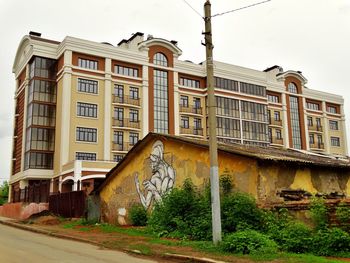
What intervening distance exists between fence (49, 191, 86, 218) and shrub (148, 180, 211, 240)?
30.5ft

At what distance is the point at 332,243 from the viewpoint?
35.7ft

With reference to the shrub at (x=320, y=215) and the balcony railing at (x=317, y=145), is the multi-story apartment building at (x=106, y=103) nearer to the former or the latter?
the balcony railing at (x=317, y=145)

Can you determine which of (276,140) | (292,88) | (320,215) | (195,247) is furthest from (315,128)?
(195,247)

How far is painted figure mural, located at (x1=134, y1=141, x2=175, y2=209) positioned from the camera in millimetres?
19094

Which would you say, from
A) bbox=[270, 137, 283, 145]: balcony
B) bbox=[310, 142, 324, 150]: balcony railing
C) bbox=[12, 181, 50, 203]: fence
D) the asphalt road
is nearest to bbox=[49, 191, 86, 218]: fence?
bbox=[12, 181, 50, 203]: fence

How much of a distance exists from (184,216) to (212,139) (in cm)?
446

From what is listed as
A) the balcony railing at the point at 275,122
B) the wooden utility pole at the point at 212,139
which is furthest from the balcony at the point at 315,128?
the wooden utility pole at the point at 212,139

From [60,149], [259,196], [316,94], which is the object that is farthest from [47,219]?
[316,94]

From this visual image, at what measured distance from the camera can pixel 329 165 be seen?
1730cm

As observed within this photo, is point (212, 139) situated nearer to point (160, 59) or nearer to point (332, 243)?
point (332, 243)

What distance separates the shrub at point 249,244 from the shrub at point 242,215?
174cm

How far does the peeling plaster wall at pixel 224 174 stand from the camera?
49.9 ft

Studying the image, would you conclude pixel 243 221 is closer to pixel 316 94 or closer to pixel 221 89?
pixel 221 89

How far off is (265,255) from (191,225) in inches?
203
